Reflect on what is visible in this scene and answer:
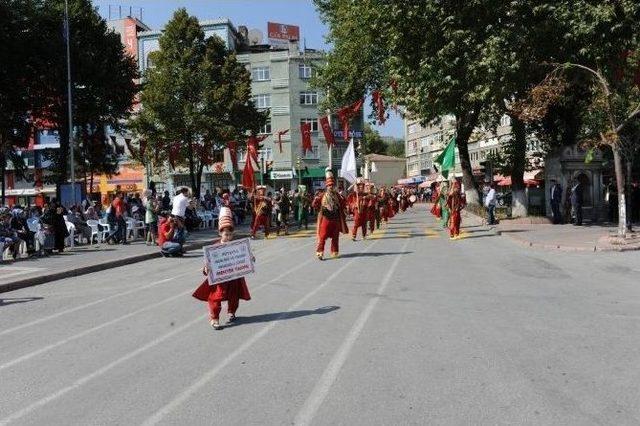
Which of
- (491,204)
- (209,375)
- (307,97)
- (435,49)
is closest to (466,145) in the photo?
(491,204)

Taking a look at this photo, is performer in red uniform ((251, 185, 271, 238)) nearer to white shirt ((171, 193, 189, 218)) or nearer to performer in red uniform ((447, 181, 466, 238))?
white shirt ((171, 193, 189, 218))

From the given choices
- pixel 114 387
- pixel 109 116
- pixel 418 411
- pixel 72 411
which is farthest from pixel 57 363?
pixel 109 116

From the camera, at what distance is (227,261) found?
845cm

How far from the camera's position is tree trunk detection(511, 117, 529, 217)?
30.3 metres

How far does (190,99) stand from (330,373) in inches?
1362

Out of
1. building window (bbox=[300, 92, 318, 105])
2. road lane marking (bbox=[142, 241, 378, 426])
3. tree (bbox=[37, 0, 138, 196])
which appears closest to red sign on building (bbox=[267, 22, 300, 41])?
building window (bbox=[300, 92, 318, 105])

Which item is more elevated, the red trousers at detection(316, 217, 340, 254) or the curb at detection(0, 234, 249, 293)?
the red trousers at detection(316, 217, 340, 254)

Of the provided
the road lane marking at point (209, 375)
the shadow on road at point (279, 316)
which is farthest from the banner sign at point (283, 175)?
the shadow on road at point (279, 316)

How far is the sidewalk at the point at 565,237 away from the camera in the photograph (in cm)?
1660

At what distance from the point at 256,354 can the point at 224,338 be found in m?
0.95

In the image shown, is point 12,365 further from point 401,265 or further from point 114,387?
point 401,265

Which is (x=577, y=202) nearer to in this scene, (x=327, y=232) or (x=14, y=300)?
(x=327, y=232)

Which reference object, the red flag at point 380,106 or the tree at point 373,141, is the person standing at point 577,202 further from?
the tree at point 373,141

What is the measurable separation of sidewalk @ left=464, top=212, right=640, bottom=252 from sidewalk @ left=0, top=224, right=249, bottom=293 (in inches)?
416
